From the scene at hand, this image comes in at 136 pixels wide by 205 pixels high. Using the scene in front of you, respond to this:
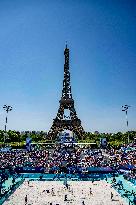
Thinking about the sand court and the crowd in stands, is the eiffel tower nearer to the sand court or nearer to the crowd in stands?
the crowd in stands

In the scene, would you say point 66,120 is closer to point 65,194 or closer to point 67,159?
point 67,159

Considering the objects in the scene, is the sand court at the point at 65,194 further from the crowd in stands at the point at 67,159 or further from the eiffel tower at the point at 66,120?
the eiffel tower at the point at 66,120

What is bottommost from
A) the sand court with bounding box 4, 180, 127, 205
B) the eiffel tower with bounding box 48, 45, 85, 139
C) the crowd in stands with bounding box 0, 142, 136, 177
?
the sand court with bounding box 4, 180, 127, 205

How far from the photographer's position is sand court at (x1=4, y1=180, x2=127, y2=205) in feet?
96.3

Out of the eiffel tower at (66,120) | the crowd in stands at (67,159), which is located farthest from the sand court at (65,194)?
the eiffel tower at (66,120)

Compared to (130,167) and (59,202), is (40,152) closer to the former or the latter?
(130,167)

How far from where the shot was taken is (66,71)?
84250mm

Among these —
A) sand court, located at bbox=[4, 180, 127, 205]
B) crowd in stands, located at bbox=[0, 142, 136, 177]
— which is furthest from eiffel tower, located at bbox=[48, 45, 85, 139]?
sand court, located at bbox=[4, 180, 127, 205]

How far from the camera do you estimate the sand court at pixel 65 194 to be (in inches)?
1155

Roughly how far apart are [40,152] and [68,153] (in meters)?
6.20

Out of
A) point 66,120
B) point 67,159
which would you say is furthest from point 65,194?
point 66,120

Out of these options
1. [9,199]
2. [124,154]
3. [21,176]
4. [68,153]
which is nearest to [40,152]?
[68,153]

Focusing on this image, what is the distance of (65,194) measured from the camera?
33219 mm

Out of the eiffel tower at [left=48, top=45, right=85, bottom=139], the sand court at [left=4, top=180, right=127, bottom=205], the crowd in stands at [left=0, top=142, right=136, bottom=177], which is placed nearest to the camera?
the sand court at [left=4, top=180, right=127, bottom=205]
